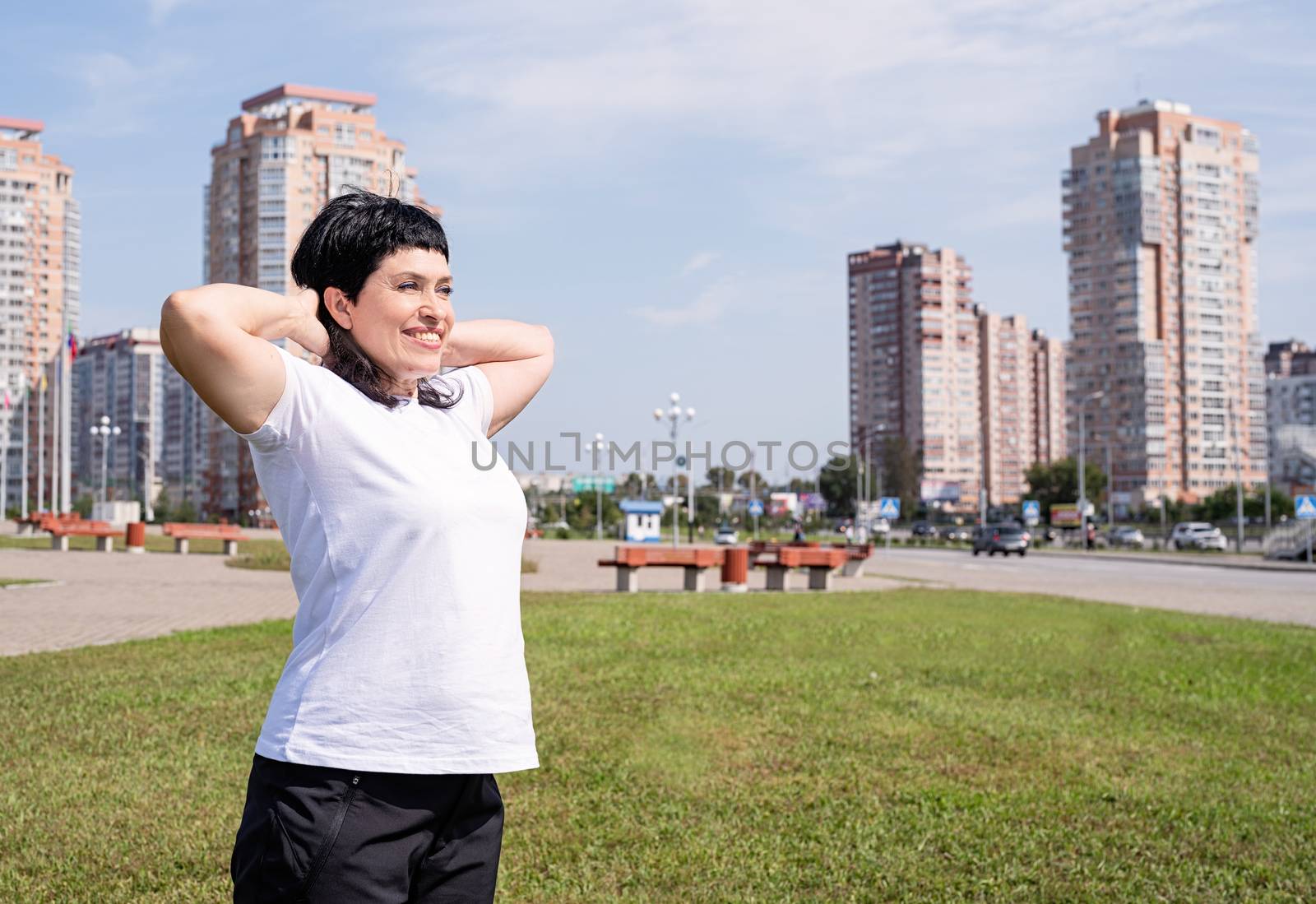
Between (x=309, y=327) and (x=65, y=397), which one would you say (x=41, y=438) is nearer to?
(x=65, y=397)

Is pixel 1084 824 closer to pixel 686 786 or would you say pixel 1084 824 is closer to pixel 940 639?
pixel 686 786

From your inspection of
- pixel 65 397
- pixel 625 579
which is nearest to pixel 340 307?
pixel 625 579

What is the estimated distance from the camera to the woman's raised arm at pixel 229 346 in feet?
6.03

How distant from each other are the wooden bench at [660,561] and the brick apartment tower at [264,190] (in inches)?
2246

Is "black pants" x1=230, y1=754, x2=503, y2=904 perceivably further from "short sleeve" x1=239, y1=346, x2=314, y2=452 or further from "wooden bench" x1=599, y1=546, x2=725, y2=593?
"wooden bench" x1=599, y1=546, x2=725, y2=593

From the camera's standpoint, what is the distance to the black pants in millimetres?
1933

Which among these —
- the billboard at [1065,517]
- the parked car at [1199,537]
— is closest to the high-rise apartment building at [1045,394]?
the billboard at [1065,517]

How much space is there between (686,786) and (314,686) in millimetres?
3803

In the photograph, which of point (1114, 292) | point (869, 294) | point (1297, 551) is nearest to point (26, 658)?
point (1297, 551)

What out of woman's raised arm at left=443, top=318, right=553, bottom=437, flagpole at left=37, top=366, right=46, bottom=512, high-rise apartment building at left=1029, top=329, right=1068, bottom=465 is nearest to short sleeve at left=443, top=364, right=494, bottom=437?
woman's raised arm at left=443, top=318, right=553, bottom=437

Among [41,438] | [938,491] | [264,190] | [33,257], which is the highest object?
[264,190]

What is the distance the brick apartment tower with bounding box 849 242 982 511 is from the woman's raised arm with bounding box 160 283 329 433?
109130mm

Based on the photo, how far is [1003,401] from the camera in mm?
124875

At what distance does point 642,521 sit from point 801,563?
3098cm
